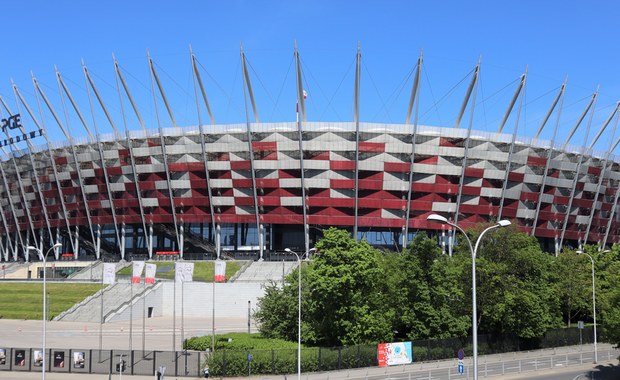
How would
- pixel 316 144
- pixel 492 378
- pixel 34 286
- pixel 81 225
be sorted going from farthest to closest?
pixel 81 225, pixel 316 144, pixel 34 286, pixel 492 378

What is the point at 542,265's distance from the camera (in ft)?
226

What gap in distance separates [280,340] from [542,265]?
27791 mm

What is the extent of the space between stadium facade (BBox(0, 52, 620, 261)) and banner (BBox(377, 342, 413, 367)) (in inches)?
2079

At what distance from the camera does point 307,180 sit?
110500 mm

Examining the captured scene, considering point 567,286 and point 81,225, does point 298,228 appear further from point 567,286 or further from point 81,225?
point 567,286

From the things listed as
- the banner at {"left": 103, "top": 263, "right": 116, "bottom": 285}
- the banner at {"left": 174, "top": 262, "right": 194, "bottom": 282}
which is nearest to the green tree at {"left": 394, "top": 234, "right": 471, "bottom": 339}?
the banner at {"left": 174, "top": 262, "right": 194, "bottom": 282}

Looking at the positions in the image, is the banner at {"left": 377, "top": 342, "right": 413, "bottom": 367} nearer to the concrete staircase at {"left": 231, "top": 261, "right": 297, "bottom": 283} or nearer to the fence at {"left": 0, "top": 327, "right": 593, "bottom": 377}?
the fence at {"left": 0, "top": 327, "right": 593, "bottom": 377}

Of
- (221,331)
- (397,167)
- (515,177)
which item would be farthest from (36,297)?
(515,177)

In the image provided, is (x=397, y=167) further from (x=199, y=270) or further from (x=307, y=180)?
(x=199, y=270)

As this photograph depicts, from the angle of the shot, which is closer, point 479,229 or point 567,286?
point 479,229

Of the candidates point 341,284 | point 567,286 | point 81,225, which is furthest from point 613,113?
point 81,225

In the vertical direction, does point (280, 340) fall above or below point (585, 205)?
below

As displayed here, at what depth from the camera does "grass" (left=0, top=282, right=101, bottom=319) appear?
87.5 meters

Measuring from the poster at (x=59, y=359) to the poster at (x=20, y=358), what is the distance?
2.44m
